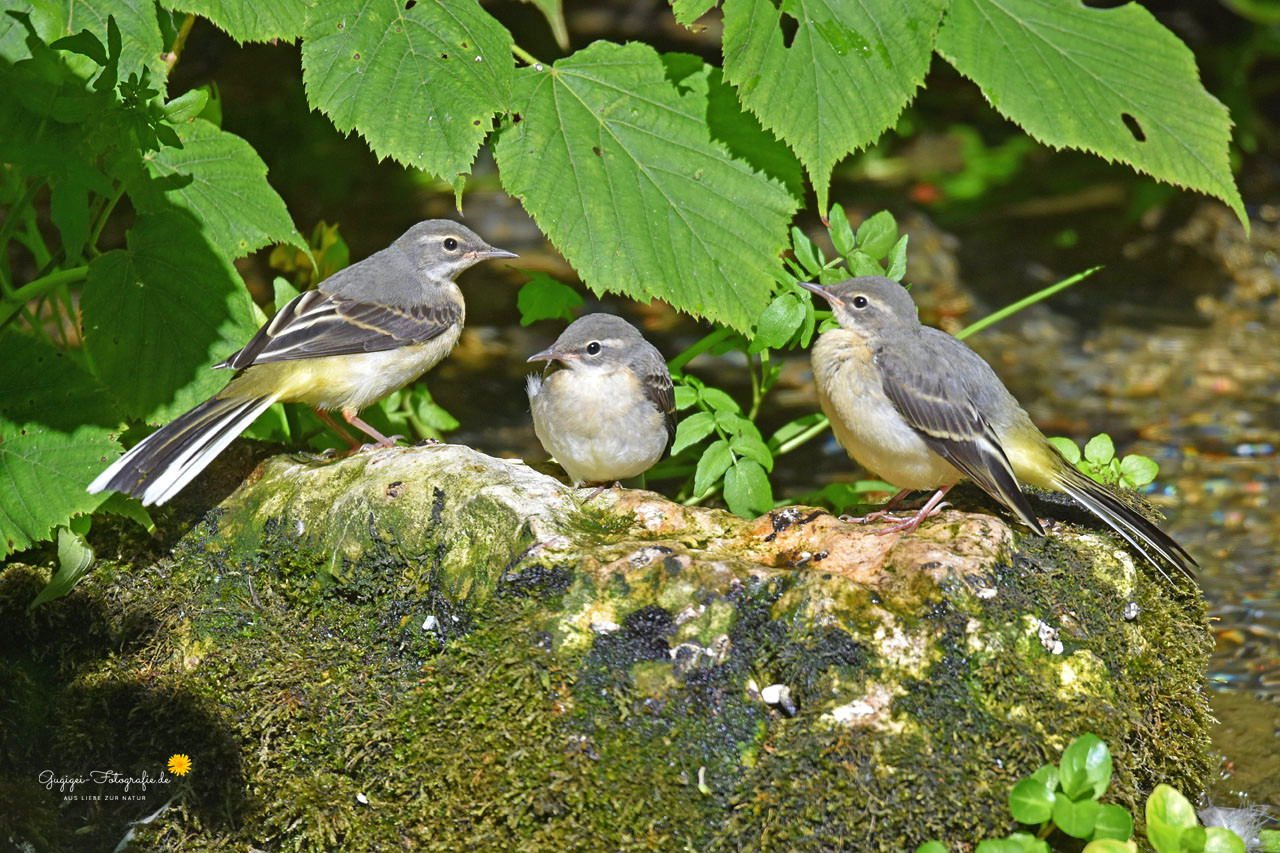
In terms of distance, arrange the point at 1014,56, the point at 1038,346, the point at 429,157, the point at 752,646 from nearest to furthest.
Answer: the point at 752,646, the point at 429,157, the point at 1014,56, the point at 1038,346

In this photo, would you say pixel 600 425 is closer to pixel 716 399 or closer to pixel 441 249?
pixel 716 399

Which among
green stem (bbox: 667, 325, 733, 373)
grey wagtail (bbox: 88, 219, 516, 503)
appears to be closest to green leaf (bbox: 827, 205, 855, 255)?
green stem (bbox: 667, 325, 733, 373)

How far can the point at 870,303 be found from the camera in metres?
5.20

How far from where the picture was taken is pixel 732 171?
16.7 feet

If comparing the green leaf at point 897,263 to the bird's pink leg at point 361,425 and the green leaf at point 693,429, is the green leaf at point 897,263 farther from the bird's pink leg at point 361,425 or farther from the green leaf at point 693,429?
the bird's pink leg at point 361,425

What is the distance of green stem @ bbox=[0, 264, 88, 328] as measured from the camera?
463cm

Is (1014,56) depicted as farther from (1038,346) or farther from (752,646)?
(1038,346)

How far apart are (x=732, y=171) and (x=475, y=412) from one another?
420 centimetres

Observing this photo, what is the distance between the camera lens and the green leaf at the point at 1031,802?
3.42m

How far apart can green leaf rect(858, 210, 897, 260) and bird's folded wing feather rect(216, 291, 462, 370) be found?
83.4 inches

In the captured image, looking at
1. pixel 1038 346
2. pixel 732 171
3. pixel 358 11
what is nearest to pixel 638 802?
pixel 732 171

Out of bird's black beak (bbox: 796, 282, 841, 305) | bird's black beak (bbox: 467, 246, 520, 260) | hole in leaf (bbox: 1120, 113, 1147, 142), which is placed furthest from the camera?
bird's black beak (bbox: 467, 246, 520, 260)

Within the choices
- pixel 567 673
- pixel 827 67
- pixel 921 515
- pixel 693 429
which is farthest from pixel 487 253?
pixel 567 673

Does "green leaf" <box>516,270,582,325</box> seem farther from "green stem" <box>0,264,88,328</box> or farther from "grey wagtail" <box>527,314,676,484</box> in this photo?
"green stem" <box>0,264,88,328</box>
